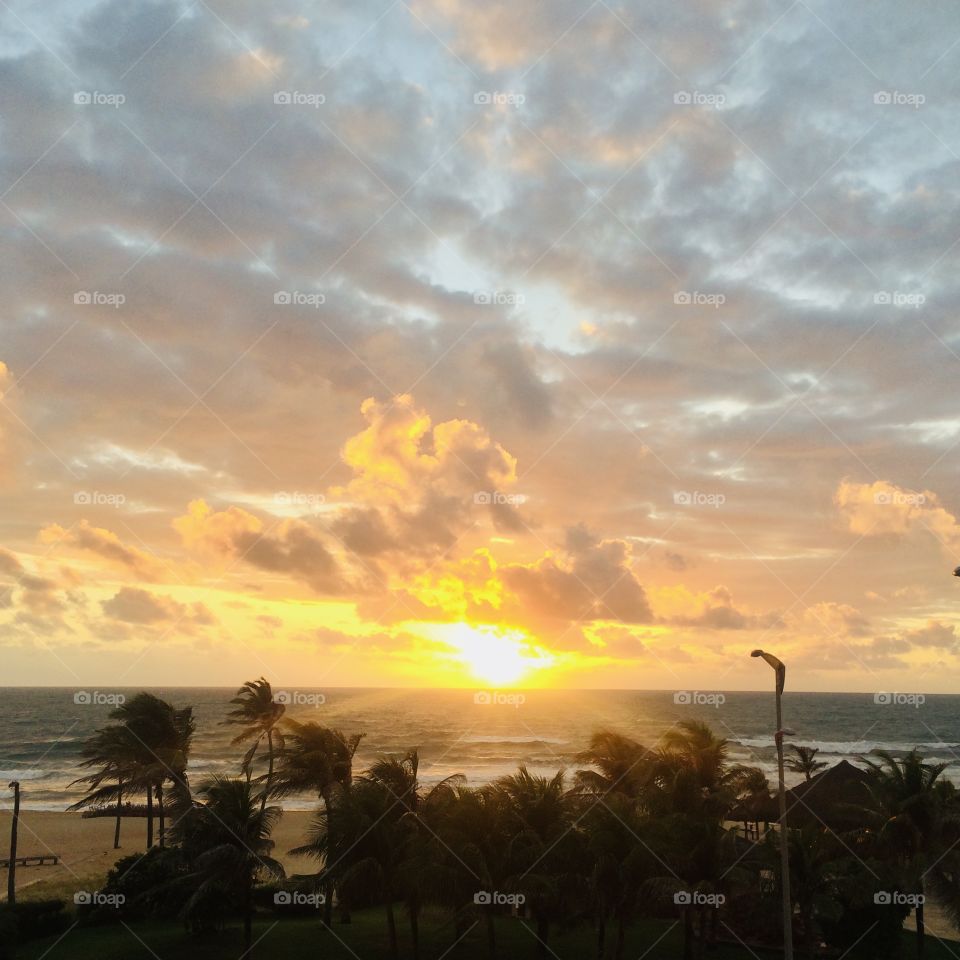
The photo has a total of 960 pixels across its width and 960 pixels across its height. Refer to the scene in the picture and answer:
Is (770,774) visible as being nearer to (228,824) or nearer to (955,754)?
(955,754)

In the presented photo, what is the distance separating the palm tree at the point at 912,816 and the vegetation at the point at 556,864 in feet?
0.22

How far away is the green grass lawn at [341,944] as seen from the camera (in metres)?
32.5

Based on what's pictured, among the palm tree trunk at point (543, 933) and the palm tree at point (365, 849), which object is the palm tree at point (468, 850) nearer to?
the palm tree at point (365, 849)

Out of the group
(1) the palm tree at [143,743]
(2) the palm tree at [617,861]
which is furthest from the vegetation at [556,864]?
(1) the palm tree at [143,743]

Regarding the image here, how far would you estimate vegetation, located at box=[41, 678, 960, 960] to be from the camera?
30344mm

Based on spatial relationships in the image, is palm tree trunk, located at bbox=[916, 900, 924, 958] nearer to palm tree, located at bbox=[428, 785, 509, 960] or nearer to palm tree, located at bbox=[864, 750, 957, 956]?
palm tree, located at bbox=[864, 750, 957, 956]

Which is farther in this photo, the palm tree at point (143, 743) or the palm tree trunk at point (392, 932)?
the palm tree at point (143, 743)

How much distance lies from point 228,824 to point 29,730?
129 m

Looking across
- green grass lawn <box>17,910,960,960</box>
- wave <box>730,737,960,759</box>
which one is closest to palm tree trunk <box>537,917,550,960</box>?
green grass lawn <box>17,910,960,960</box>

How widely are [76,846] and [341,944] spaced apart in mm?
43111

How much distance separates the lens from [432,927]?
121 feet

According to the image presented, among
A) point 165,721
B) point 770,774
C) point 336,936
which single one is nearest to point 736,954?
point 336,936

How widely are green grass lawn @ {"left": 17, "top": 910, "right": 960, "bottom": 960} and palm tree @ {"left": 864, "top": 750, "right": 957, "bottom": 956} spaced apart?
4.33m

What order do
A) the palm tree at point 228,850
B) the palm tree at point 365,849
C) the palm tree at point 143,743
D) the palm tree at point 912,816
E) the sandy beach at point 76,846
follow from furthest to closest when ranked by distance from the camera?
the sandy beach at point 76,846, the palm tree at point 143,743, the palm tree at point 228,850, the palm tree at point 365,849, the palm tree at point 912,816
